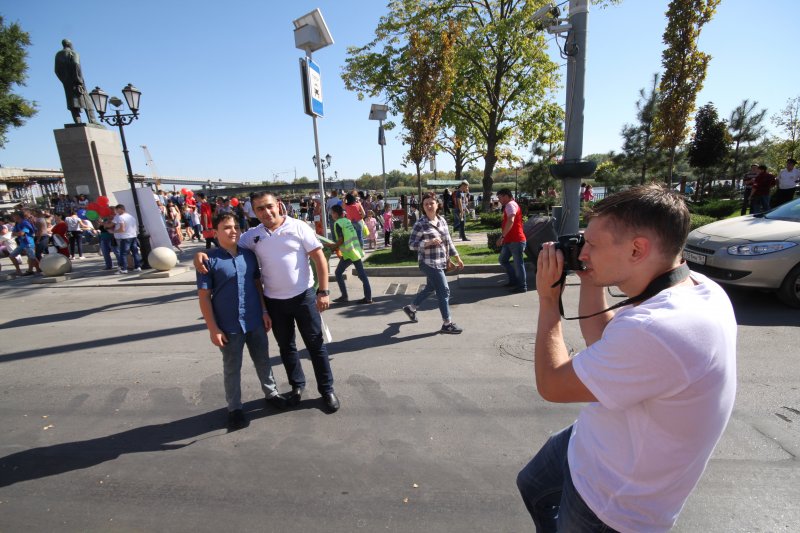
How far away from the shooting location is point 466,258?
369 inches

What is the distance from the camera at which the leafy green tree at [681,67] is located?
37.6 ft

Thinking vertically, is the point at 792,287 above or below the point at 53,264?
below

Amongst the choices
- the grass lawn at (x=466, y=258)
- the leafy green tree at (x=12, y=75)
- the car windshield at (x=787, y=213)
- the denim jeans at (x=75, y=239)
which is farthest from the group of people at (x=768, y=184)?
the leafy green tree at (x=12, y=75)

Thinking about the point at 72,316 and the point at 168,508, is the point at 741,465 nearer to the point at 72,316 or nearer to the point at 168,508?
the point at 168,508

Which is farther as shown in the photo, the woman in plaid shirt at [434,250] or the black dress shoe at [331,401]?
the woman in plaid shirt at [434,250]

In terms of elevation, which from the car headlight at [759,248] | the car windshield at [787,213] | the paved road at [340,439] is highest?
the car windshield at [787,213]

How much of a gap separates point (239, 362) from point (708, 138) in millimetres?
20940

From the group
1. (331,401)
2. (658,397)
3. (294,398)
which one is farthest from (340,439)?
(658,397)

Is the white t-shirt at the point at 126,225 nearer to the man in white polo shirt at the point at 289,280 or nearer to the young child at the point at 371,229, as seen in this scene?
the young child at the point at 371,229

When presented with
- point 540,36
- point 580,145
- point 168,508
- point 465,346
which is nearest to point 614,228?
point 168,508

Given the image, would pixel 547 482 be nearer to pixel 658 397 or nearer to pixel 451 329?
pixel 658 397

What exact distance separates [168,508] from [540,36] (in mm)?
21444

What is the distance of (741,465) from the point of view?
2578mm

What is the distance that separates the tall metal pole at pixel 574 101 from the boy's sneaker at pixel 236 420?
6740 mm
